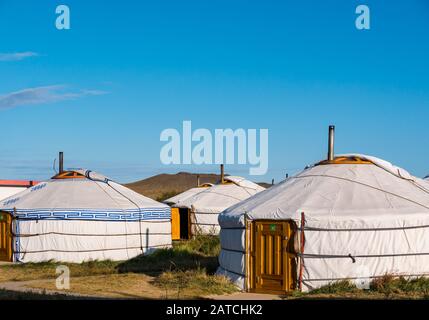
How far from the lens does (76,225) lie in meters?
17.0

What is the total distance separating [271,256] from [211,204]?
37.1 feet

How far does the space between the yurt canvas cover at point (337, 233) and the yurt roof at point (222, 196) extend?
1039 cm

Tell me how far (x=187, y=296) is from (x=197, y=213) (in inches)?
467

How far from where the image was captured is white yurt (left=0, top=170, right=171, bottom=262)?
1697 cm

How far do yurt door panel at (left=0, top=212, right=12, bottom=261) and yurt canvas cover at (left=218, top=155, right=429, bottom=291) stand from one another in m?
7.18

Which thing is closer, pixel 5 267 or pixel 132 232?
pixel 5 267

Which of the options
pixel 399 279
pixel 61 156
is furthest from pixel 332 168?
pixel 61 156

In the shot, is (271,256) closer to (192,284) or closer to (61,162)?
(192,284)

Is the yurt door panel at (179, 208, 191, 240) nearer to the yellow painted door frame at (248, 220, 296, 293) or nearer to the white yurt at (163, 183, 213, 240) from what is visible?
the white yurt at (163, 183, 213, 240)

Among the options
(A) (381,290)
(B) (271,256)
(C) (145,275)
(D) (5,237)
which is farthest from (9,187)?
(A) (381,290)

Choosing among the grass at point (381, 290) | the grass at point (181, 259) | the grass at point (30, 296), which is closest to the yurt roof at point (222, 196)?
the grass at point (181, 259)

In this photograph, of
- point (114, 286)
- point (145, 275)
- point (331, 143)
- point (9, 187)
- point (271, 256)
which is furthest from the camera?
point (9, 187)

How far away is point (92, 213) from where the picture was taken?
17.1m

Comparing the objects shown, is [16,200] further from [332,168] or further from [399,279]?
[399,279]
